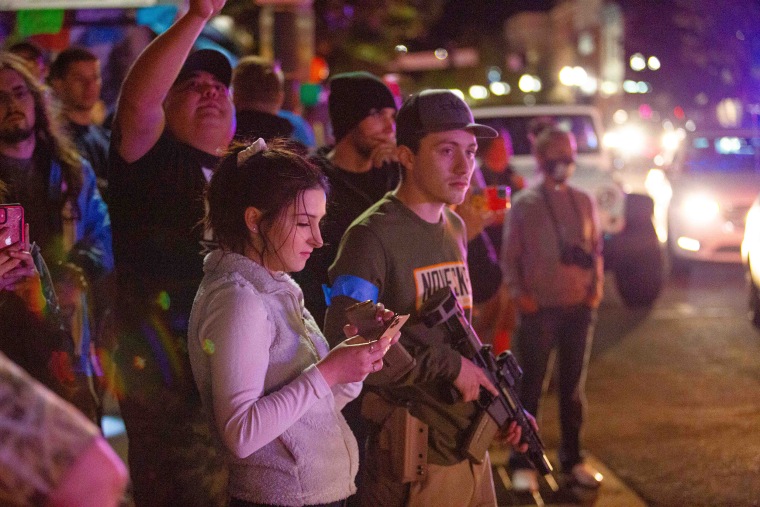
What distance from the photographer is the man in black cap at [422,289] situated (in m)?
3.20

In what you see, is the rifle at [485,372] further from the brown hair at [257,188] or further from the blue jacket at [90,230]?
the blue jacket at [90,230]

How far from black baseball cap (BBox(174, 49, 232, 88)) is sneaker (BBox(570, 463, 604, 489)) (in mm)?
3213

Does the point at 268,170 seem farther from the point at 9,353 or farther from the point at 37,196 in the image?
the point at 37,196

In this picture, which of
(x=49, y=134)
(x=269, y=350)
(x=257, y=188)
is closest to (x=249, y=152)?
(x=257, y=188)

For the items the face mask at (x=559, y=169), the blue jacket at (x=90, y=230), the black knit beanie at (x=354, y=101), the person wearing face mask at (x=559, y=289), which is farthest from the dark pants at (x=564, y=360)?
the blue jacket at (x=90, y=230)

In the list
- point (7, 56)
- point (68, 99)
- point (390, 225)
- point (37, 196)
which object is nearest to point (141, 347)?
point (37, 196)

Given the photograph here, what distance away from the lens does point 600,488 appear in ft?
18.0

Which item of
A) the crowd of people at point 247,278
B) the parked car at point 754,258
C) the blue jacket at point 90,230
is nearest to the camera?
the crowd of people at point 247,278

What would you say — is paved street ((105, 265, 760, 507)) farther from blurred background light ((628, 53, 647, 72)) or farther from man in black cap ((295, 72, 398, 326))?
blurred background light ((628, 53, 647, 72))

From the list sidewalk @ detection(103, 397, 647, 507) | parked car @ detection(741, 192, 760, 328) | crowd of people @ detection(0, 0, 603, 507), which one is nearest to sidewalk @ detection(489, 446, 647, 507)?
sidewalk @ detection(103, 397, 647, 507)

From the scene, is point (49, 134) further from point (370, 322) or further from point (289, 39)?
point (289, 39)

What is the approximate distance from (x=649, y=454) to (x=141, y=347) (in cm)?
381

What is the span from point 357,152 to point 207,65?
0.92 metres

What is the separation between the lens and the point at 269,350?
2.46 m
